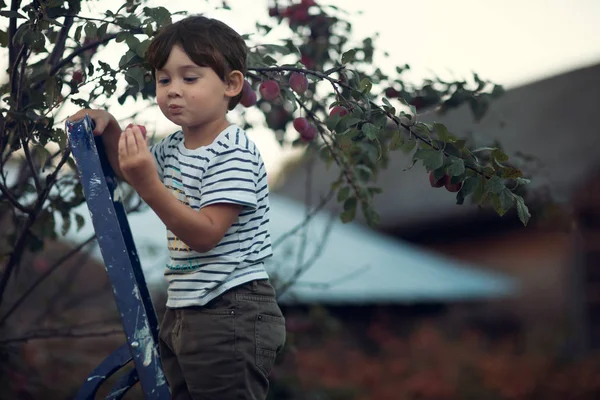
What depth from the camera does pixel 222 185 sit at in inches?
61.8

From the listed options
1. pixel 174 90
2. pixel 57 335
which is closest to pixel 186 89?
pixel 174 90

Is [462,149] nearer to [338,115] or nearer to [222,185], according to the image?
[338,115]

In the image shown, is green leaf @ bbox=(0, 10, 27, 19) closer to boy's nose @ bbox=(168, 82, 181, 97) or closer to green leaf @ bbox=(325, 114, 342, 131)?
boy's nose @ bbox=(168, 82, 181, 97)

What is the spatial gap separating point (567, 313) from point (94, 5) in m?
8.03

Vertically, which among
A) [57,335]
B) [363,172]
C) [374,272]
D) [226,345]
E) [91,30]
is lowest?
[374,272]

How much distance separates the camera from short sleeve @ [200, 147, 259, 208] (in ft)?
5.11

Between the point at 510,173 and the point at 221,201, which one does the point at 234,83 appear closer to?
the point at 221,201

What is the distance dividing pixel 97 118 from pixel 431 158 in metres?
0.72

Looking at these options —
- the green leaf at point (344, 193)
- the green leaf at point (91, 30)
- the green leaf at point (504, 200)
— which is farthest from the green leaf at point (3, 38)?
the green leaf at point (504, 200)

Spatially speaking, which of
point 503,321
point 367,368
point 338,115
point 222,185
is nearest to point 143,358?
point 222,185

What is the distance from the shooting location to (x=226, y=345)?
62.1 inches

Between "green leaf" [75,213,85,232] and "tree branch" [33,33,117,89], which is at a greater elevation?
"tree branch" [33,33,117,89]

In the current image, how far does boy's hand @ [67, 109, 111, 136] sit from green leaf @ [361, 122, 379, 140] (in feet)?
1.82

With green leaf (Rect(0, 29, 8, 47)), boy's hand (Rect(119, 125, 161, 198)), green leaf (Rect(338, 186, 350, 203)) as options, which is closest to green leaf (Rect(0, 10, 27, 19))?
green leaf (Rect(0, 29, 8, 47))
